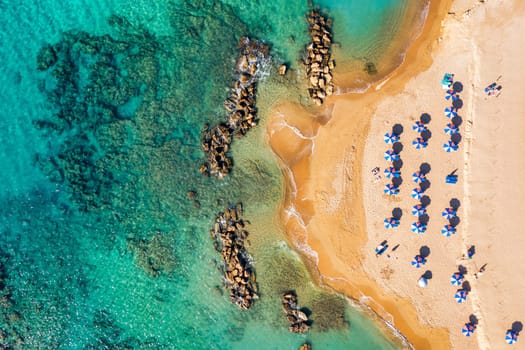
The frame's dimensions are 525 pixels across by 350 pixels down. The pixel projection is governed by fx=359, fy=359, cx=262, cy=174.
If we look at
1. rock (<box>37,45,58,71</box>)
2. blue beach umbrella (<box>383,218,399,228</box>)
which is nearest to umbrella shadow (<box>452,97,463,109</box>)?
blue beach umbrella (<box>383,218,399,228</box>)

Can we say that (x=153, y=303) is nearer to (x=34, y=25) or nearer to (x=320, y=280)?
(x=320, y=280)

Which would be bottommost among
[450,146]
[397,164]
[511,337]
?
[511,337]

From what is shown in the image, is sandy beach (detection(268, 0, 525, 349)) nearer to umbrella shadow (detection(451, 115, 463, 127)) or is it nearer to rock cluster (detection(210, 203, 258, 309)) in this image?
umbrella shadow (detection(451, 115, 463, 127))

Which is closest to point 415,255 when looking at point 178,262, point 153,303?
point 178,262

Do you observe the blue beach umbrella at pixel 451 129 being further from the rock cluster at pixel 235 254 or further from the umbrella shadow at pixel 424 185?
the rock cluster at pixel 235 254

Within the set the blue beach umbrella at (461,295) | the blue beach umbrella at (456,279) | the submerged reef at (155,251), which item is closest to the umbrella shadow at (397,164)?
the blue beach umbrella at (456,279)

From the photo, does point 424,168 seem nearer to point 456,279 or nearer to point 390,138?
point 390,138

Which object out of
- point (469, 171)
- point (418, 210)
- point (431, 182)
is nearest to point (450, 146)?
point (469, 171)
